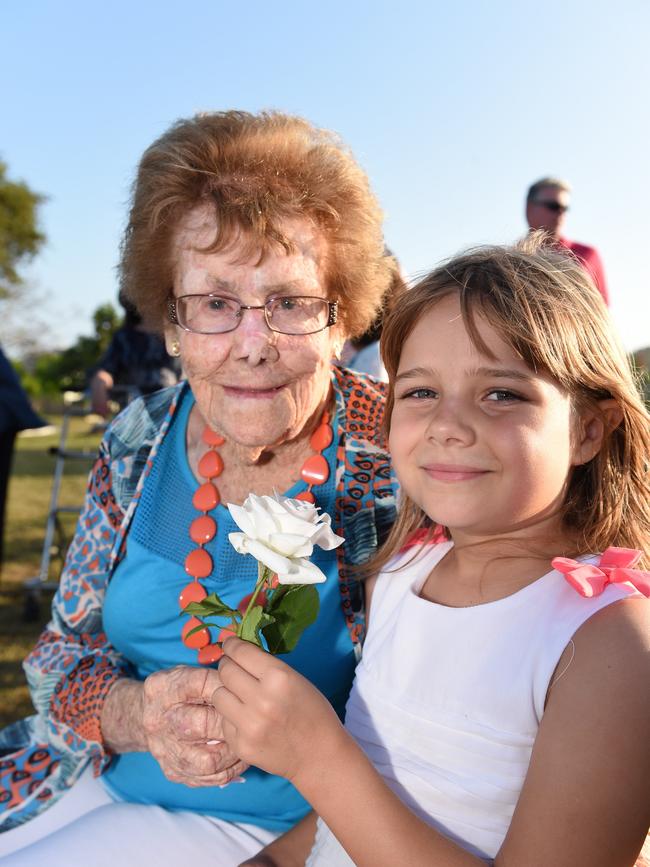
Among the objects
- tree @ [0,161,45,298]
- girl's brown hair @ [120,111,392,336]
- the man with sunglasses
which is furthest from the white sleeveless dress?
tree @ [0,161,45,298]

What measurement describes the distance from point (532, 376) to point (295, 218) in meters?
0.90

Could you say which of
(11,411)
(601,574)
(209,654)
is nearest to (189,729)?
(209,654)

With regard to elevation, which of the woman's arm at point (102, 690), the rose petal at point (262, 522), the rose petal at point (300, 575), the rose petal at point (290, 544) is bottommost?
the woman's arm at point (102, 690)

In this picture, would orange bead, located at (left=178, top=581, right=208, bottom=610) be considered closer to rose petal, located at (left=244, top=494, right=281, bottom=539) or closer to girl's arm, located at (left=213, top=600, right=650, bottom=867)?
girl's arm, located at (left=213, top=600, right=650, bottom=867)

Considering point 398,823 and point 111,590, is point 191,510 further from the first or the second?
point 398,823

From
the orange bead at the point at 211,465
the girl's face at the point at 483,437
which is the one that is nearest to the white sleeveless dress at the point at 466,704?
the girl's face at the point at 483,437

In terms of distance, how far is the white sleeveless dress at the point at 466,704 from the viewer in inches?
59.9

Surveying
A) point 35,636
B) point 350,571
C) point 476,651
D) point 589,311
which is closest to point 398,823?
point 476,651

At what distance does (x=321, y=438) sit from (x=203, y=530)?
0.45 metres

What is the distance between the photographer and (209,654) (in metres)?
2.09

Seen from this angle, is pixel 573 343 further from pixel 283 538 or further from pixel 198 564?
pixel 198 564

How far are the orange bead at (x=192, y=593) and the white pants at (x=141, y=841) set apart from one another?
538 millimetres

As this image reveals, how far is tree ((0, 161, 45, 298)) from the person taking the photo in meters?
40.0

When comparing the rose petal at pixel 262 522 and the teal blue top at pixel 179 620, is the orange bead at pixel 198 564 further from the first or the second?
the rose petal at pixel 262 522
